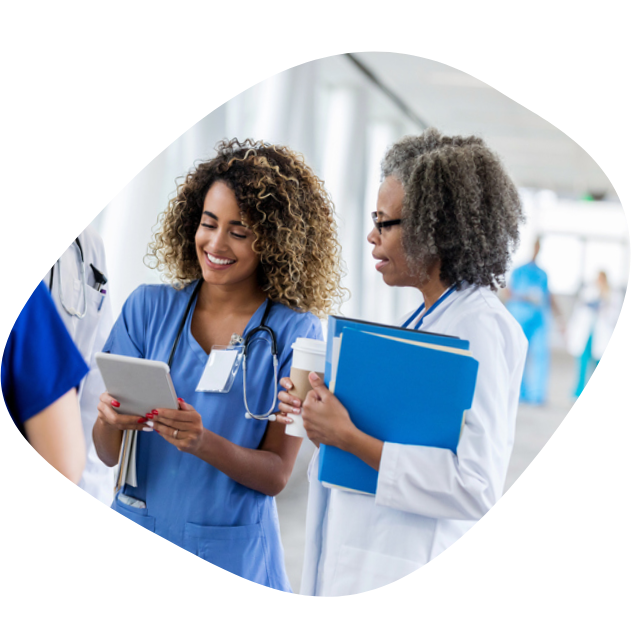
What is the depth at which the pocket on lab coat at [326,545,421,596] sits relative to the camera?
186 centimetres

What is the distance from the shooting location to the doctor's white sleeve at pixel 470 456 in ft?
5.63

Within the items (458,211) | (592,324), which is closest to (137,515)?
(458,211)

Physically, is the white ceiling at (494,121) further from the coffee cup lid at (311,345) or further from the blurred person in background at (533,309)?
the coffee cup lid at (311,345)

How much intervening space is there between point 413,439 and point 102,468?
860 mm

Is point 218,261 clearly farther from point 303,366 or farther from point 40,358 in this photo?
point 40,358

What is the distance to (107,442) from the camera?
197 centimetres

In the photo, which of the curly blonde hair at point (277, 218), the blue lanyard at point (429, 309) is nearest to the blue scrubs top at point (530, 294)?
the blue lanyard at point (429, 309)

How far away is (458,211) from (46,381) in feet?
3.67

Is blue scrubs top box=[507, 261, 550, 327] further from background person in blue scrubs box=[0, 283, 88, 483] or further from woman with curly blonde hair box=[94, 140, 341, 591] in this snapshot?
background person in blue scrubs box=[0, 283, 88, 483]

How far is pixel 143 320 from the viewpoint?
1935 mm

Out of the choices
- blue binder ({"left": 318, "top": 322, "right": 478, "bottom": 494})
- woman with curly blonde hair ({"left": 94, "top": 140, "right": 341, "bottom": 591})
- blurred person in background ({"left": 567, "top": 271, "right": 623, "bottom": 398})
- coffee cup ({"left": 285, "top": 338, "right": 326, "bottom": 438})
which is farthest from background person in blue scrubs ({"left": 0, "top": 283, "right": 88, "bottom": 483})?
blurred person in background ({"left": 567, "top": 271, "right": 623, "bottom": 398})

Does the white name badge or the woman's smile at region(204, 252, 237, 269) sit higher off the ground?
the woman's smile at region(204, 252, 237, 269)

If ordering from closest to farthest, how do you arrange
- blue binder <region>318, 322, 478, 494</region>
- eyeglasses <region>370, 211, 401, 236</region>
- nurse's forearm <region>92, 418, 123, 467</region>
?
blue binder <region>318, 322, 478, 494</region> < eyeglasses <region>370, 211, 401, 236</region> < nurse's forearm <region>92, 418, 123, 467</region>

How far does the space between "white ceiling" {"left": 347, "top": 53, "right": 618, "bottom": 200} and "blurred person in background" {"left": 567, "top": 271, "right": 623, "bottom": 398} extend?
0.24 m
